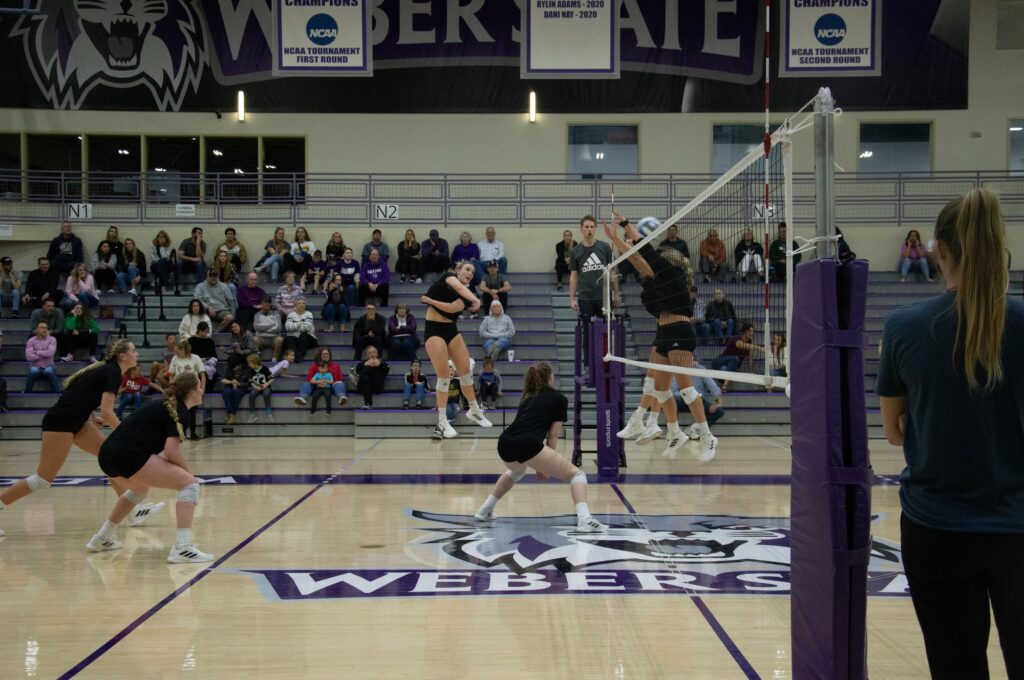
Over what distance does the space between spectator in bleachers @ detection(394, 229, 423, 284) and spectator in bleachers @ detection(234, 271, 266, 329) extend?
3227 mm

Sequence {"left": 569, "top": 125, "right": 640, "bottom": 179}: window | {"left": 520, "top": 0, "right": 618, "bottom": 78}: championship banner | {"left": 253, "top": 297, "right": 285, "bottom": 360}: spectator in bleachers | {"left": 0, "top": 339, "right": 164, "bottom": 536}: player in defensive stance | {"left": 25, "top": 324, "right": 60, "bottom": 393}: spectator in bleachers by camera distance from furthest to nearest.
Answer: {"left": 569, "top": 125, "right": 640, "bottom": 179}: window → {"left": 253, "top": 297, "right": 285, "bottom": 360}: spectator in bleachers → {"left": 25, "top": 324, "right": 60, "bottom": 393}: spectator in bleachers → {"left": 520, "top": 0, "right": 618, "bottom": 78}: championship banner → {"left": 0, "top": 339, "right": 164, "bottom": 536}: player in defensive stance

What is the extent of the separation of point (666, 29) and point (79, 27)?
45.4 feet

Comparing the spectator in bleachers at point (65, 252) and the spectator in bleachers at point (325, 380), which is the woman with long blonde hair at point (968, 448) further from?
the spectator in bleachers at point (65, 252)

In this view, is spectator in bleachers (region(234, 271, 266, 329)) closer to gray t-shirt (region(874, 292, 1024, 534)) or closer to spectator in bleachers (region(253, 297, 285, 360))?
spectator in bleachers (region(253, 297, 285, 360))

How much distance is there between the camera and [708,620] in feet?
16.4

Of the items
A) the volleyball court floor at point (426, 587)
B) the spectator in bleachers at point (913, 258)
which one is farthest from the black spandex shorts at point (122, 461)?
the spectator in bleachers at point (913, 258)

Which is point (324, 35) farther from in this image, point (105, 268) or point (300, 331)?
point (105, 268)

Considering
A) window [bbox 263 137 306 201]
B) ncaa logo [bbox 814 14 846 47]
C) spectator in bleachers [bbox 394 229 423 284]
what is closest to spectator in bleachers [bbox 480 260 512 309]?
spectator in bleachers [bbox 394 229 423 284]

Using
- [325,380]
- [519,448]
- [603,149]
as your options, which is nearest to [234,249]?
[325,380]

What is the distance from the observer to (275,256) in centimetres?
2025

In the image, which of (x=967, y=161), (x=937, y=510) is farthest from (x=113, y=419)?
Answer: (x=967, y=161)

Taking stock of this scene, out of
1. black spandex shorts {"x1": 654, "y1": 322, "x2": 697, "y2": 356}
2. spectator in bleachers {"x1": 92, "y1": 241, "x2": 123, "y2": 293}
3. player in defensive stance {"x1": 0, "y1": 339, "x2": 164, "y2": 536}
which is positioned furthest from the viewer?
spectator in bleachers {"x1": 92, "y1": 241, "x2": 123, "y2": 293}

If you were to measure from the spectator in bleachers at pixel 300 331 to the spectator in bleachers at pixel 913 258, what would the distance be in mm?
13050

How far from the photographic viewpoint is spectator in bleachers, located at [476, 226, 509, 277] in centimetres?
2056
